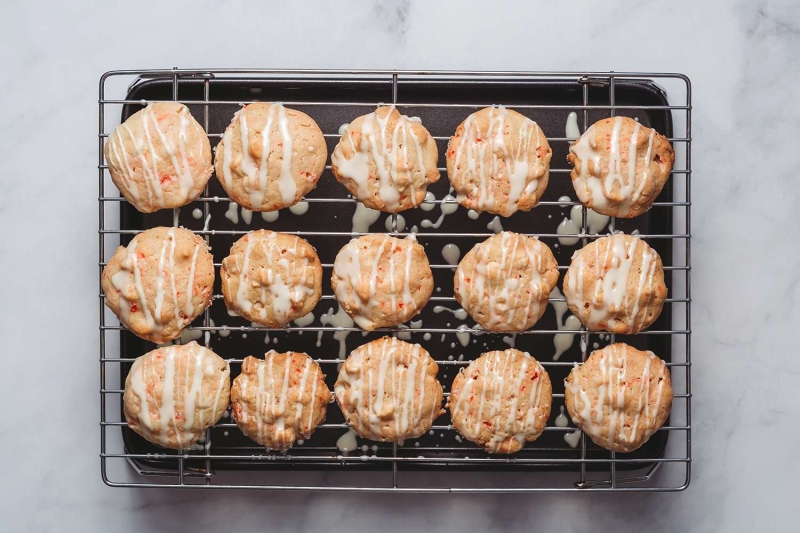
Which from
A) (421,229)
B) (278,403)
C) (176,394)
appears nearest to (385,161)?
(421,229)

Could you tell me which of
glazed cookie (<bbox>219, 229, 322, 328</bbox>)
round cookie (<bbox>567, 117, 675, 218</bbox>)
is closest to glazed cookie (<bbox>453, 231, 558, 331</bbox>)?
round cookie (<bbox>567, 117, 675, 218</bbox>)

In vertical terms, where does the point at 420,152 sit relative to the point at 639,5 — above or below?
below

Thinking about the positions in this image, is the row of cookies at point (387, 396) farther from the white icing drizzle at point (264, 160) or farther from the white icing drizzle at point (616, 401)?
the white icing drizzle at point (264, 160)

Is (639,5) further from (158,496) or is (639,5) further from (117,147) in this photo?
(158,496)

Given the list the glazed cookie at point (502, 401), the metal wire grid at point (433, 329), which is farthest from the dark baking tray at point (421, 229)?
the glazed cookie at point (502, 401)

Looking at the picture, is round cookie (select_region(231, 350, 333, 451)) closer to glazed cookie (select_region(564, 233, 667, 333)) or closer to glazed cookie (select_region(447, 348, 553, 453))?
glazed cookie (select_region(447, 348, 553, 453))
